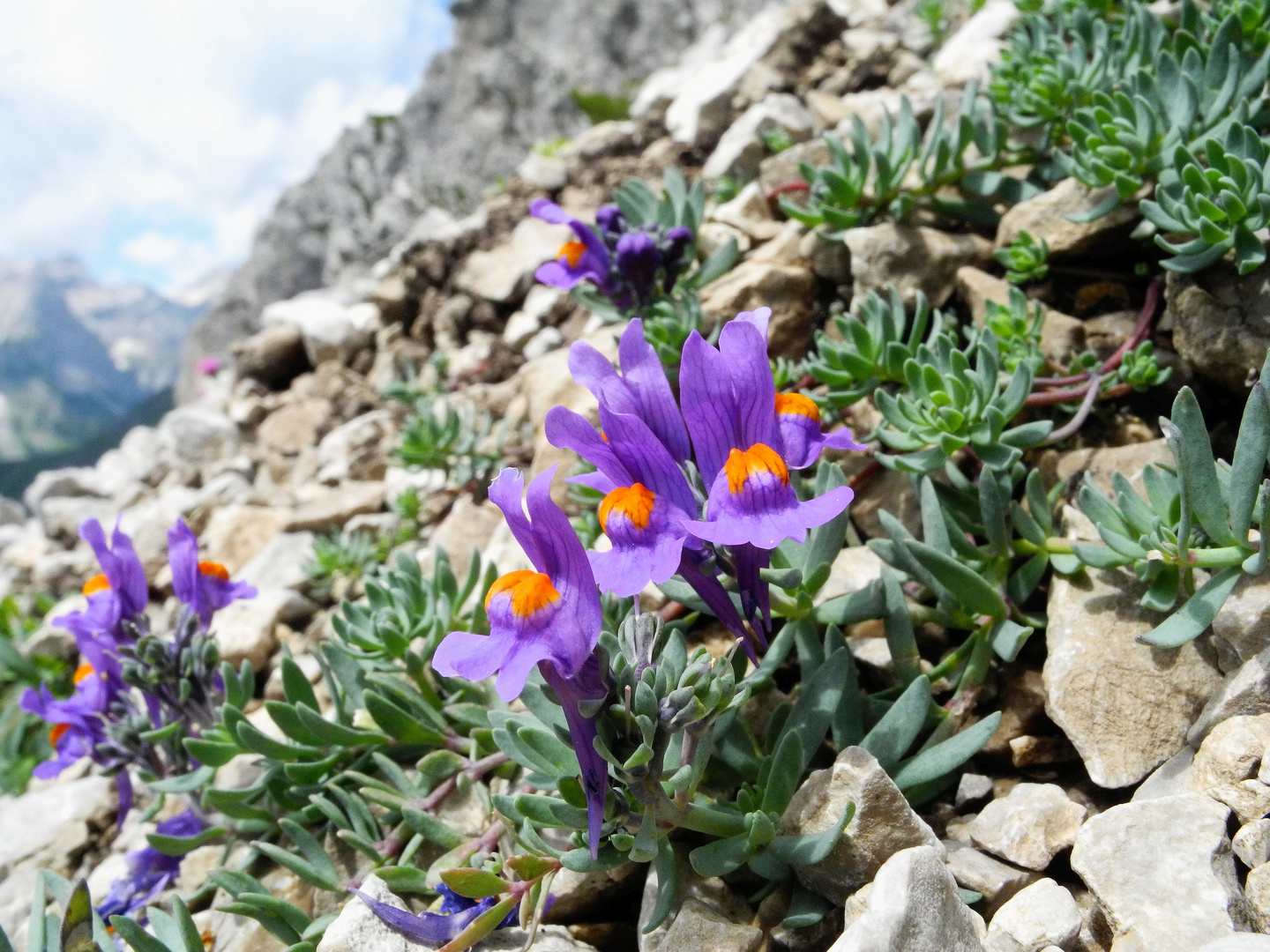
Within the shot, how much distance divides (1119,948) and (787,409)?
4.12 feet

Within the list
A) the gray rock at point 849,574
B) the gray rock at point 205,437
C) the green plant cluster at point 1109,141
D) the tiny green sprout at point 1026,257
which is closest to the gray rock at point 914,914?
the gray rock at point 849,574

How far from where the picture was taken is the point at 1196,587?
82.0 inches

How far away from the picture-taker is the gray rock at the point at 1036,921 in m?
1.60

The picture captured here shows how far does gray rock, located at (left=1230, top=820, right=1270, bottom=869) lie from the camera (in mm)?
1545

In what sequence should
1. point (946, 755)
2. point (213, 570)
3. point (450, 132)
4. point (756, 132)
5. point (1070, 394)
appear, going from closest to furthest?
point (946, 755)
point (1070, 394)
point (213, 570)
point (756, 132)
point (450, 132)

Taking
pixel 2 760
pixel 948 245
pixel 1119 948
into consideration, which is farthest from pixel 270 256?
pixel 1119 948

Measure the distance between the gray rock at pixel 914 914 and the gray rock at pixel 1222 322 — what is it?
5.81ft

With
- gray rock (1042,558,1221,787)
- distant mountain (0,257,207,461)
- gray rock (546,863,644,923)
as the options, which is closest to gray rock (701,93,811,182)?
gray rock (1042,558,1221,787)

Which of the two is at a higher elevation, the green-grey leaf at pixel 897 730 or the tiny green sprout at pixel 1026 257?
the tiny green sprout at pixel 1026 257

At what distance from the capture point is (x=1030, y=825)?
186cm

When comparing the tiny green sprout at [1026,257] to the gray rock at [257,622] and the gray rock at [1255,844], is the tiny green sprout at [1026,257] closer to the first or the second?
the gray rock at [1255,844]

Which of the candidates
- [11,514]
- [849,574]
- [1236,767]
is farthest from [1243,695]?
[11,514]

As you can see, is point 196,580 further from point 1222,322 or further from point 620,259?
point 1222,322

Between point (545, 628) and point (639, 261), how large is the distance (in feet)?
7.16
